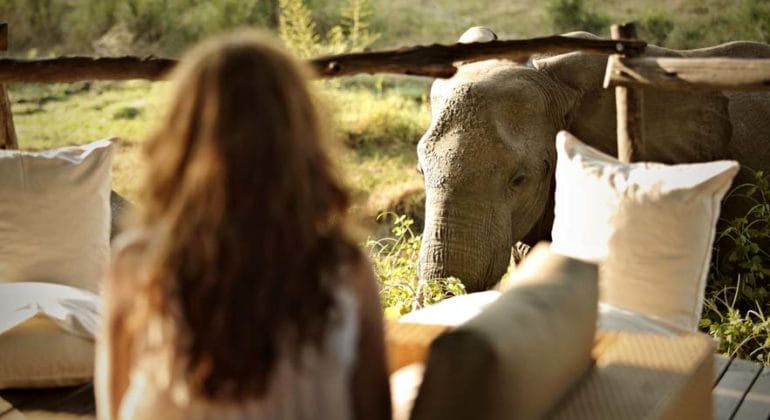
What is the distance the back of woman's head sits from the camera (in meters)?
1.48

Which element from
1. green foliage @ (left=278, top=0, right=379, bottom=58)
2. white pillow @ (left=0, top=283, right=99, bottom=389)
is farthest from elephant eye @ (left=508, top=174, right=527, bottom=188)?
green foliage @ (left=278, top=0, right=379, bottom=58)

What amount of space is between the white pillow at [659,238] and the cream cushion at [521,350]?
75cm

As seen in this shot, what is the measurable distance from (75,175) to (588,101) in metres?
2.35

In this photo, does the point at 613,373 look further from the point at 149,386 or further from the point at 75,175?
the point at 75,175

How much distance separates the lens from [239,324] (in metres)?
1.51

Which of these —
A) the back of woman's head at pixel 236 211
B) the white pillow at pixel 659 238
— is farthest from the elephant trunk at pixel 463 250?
the back of woman's head at pixel 236 211

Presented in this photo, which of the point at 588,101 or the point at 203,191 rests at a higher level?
the point at 203,191

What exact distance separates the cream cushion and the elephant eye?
92.0 inches

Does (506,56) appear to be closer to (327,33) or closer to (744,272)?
(744,272)

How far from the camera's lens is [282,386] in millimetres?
1605

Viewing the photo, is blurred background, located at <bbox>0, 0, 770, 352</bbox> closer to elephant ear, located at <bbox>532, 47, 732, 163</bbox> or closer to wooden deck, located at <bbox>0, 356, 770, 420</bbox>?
elephant ear, located at <bbox>532, 47, 732, 163</bbox>

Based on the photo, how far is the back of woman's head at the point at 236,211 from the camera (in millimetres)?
1483

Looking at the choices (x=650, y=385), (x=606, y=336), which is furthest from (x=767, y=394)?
(x=650, y=385)

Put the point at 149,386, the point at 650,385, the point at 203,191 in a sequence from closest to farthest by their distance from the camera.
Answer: the point at 203,191
the point at 149,386
the point at 650,385
